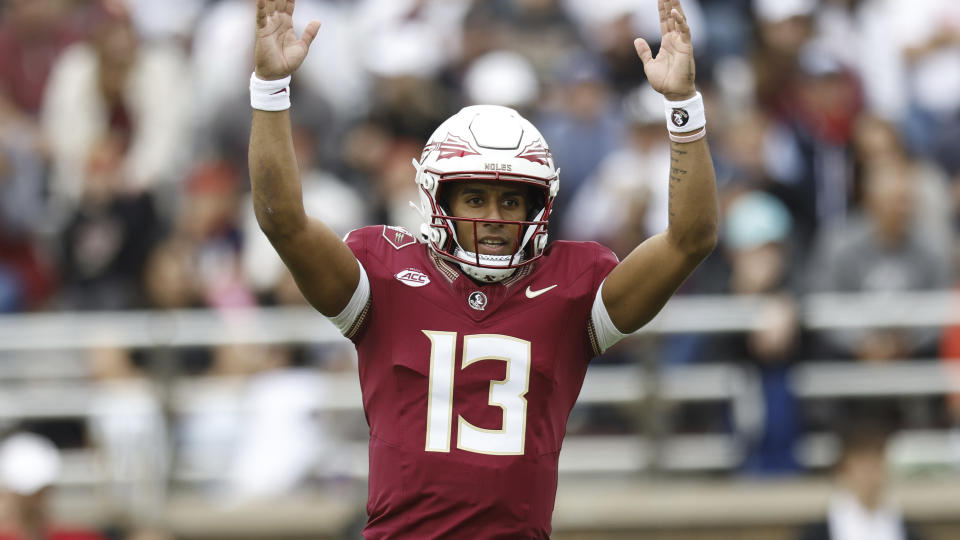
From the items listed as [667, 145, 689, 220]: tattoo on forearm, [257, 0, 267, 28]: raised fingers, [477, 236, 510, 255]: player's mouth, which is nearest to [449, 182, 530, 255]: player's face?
[477, 236, 510, 255]: player's mouth

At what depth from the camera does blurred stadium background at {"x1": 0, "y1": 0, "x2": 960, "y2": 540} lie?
9594 millimetres

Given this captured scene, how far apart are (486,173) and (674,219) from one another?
23.2 inches

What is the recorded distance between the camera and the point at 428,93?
11.0 m

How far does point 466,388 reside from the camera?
194 inches

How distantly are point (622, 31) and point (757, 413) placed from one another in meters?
3.01

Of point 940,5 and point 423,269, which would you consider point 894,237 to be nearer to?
point 940,5

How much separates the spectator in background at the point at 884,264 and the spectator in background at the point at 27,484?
457 cm

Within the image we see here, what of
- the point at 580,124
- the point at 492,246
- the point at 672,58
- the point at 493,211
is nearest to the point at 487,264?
the point at 492,246

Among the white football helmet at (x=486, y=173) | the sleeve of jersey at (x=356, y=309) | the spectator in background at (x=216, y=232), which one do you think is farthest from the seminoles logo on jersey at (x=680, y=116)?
the spectator in background at (x=216, y=232)

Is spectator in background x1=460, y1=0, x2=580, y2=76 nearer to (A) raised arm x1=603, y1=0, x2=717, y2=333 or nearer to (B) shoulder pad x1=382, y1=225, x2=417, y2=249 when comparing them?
(B) shoulder pad x1=382, y1=225, x2=417, y2=249

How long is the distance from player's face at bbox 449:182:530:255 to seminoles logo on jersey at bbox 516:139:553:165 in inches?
4.2

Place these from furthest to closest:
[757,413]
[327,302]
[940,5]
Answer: [940,5] < [757,413] < [327,302]

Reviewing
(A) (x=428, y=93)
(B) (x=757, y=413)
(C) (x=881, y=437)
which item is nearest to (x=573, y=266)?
(C) (x=881, y=437)

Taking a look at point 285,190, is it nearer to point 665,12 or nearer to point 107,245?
point 665,12
